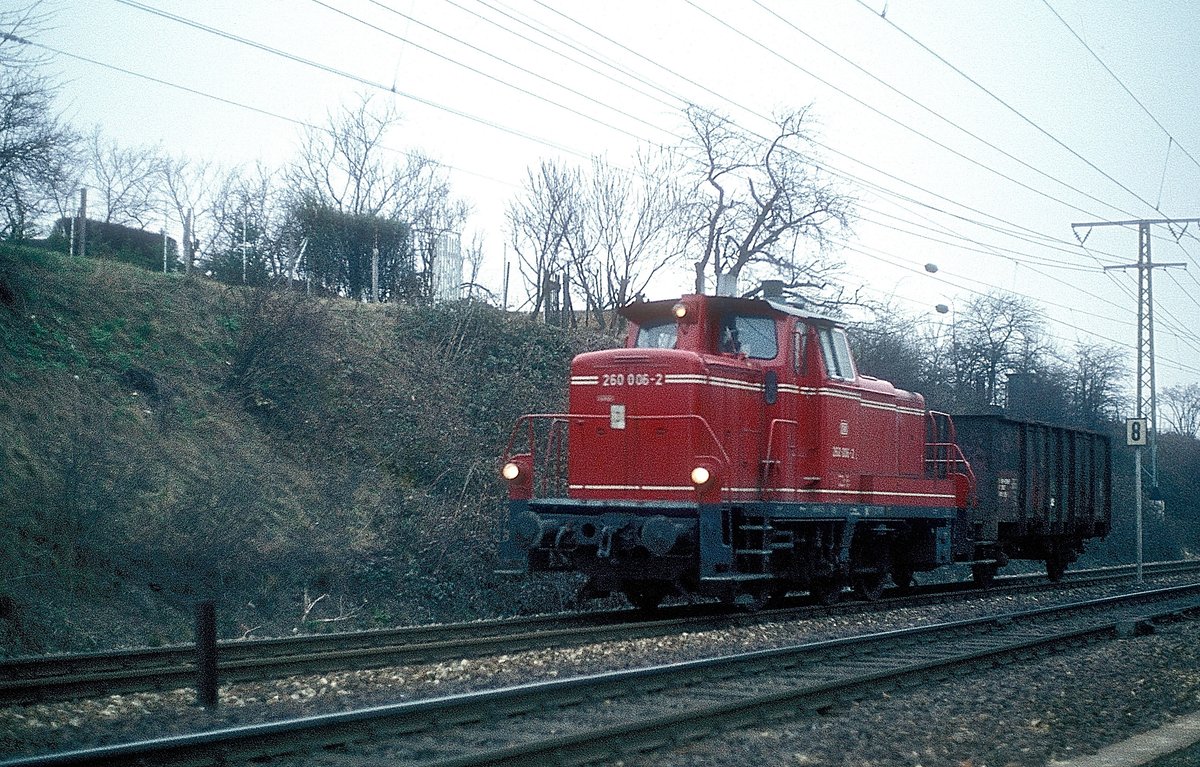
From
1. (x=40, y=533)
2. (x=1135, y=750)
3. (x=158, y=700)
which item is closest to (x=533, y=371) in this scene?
(x=40, y=533)

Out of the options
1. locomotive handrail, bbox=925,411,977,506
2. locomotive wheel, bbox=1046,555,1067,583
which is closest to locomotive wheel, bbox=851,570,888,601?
locomotive handrail, bbox=925,411,977,506

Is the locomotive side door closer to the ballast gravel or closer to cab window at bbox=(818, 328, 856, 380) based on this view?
cab window at bbox=(818, 328, 856, 380)

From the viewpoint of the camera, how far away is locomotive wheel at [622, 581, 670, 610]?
13.8m

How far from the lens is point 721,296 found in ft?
45.6

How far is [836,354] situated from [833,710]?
283 inches

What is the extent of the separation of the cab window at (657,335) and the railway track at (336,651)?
348 cm

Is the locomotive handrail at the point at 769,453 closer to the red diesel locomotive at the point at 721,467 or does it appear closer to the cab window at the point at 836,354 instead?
the red diesel locomotive at the point at 721,467

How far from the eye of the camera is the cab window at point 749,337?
44.9ft

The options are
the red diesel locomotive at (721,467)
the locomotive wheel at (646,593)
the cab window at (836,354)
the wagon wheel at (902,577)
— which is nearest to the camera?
the red diesel locomotive at (721,467)

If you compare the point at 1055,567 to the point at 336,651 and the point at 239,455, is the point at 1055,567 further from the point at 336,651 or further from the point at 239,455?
the point at 336,651

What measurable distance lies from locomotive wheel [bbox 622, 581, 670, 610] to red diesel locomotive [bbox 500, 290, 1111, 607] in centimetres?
3

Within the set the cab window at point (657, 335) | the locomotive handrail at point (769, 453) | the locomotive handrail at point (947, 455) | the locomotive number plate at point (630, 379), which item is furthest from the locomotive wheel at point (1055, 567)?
the locomotive number plate at point (630, 379)

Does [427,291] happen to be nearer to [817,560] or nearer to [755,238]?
[755,238]

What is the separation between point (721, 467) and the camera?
1213cm
